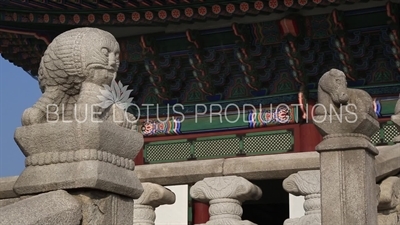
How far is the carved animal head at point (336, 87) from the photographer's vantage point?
5.80 m

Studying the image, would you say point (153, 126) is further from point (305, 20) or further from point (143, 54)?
point (305, 20)

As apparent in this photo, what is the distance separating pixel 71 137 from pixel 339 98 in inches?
82.2

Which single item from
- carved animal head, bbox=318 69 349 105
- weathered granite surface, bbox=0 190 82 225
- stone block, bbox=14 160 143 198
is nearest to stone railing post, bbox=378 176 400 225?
carved animal head, bbox=318 69 349 105

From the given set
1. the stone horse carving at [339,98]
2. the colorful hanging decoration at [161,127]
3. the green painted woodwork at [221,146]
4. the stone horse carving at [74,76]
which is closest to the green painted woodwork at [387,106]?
the green painted woodwork at [221,146]

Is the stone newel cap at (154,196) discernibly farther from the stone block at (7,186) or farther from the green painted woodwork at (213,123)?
the green painted woodwork at (213,123)

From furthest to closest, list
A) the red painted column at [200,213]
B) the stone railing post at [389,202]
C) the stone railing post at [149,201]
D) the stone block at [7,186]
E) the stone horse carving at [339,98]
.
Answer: the red painted column at [200,213] < the stone block at [7,186] < the stone railing post at [149,201] < the stone railing post at [389,202] < the stone horse carving at [339,98]

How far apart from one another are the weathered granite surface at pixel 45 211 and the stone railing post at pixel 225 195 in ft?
7.29

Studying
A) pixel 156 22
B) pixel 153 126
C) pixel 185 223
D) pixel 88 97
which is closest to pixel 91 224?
pixel 88 97

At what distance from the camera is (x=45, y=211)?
13.7 ft

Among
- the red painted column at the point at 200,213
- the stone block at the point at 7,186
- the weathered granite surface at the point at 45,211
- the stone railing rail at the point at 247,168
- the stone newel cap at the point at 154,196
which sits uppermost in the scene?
the red painted column at the point at 200,213

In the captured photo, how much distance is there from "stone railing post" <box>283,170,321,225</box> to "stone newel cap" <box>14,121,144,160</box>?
6.84ft

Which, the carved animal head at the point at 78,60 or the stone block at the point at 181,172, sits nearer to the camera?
the carved animal head at the point at 78,60

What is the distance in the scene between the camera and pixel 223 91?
518 inches

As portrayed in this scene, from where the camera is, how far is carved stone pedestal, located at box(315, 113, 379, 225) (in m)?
5.65
